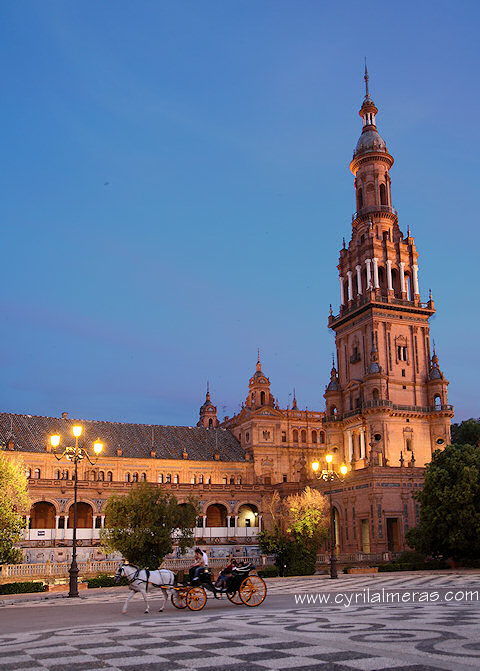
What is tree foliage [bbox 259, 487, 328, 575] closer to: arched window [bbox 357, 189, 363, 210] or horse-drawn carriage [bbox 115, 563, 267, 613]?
horse-drawn carriage [bbox 115, 563, 267, 613]

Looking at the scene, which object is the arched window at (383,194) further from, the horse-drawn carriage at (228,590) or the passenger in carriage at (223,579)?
the passenger in carriage at (223,579)

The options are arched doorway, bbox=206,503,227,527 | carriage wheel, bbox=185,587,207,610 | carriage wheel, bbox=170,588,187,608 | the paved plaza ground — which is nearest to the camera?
the paved plaza ground

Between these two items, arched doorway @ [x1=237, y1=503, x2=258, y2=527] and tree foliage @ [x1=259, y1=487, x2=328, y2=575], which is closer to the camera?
tree foliage @ [x1=259, y1=487, x2=328, y2=575]

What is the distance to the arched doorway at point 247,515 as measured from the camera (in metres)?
84.5

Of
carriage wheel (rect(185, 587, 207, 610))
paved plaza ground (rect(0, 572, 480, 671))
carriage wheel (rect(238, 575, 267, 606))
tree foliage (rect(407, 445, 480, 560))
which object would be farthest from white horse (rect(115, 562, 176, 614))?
tree foliage (rect(407, 445, 480, 560))

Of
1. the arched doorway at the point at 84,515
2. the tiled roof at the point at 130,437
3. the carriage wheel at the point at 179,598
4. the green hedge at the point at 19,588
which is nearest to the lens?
the carriage wheel at the point at 179,598

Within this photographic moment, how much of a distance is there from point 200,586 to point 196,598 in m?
0.43

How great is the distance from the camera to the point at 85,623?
17.4 meters

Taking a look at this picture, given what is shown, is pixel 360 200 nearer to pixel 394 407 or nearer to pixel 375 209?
pixel 375 209

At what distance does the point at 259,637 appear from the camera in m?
12.7

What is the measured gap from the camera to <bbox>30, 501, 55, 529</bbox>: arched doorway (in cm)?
7331

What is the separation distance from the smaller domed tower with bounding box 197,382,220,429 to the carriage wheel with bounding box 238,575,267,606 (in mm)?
90120

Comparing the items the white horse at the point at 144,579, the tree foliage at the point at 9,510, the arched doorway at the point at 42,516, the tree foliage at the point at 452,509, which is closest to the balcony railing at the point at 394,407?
the tree foliage at the point at 452,509

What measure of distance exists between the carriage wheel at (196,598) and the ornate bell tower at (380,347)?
46.8 m
